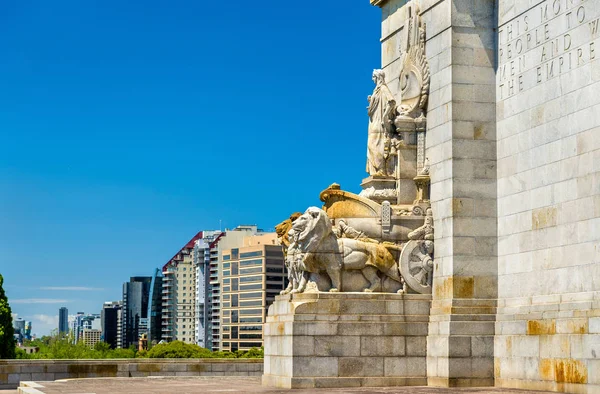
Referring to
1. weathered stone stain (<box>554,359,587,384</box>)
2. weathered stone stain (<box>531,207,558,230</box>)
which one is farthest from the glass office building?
weathered stone stain (<box>554,359,587,384</box>)

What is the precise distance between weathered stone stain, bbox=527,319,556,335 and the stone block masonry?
1368 centimetres

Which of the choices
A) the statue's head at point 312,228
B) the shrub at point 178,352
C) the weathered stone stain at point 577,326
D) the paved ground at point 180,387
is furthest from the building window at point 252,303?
the weathered stone stain at point 577,326

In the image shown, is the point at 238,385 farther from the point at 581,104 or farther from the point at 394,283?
the point at 581,104

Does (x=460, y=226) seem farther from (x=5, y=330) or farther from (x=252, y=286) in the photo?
(x=252, y=286)

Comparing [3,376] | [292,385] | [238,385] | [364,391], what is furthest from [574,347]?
[3,376]

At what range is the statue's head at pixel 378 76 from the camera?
105 ft

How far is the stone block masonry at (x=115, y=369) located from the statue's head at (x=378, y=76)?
38.1ft

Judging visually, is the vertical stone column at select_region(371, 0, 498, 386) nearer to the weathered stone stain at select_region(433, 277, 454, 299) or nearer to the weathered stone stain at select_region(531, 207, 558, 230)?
the weathered stone stain at select_region(433, 277, 454, 299)

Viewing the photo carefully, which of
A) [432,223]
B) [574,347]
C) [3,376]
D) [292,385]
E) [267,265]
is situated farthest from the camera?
[267,265]

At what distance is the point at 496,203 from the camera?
95.8 ft

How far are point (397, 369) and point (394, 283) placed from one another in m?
2.31

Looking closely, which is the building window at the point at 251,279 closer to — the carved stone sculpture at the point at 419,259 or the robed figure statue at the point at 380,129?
the robed figure statue at the point at 380,129

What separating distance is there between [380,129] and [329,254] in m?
4.29

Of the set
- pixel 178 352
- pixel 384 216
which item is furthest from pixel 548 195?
pixel 178 352
